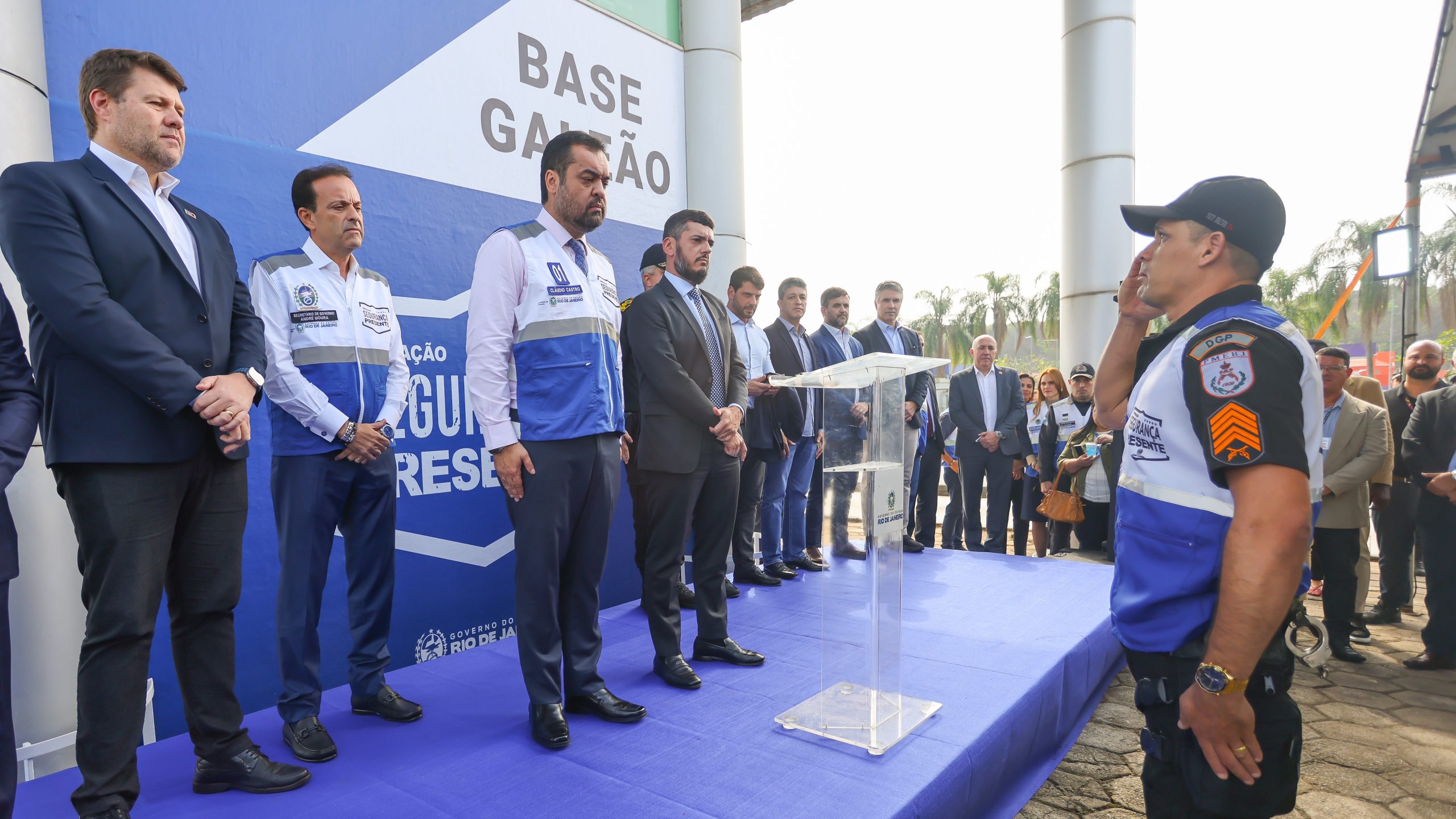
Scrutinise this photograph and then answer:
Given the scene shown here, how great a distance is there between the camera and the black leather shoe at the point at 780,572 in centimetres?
436

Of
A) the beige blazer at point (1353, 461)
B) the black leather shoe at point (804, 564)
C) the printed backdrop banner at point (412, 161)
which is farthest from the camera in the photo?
the black leather shoe at point (804, 564)

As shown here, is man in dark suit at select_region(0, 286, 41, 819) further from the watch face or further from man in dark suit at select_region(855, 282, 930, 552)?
man in dark suit at select_region(855, 282, 930, 552)

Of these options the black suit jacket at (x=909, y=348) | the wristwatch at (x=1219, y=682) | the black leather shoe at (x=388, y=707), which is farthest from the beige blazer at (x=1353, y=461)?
the black leather shoe at (x=388, y=707)

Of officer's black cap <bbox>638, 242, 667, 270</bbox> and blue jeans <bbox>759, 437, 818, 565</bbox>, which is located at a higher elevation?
officer's black cap <bbox>638, 242, 667, 270</bbox>

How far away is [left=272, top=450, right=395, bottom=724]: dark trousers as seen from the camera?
2266 mm

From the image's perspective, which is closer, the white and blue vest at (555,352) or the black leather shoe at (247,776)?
the black leather shoe at (247,776)

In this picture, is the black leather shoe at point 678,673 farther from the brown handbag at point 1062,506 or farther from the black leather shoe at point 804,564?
the brown handbag at point 1062,506

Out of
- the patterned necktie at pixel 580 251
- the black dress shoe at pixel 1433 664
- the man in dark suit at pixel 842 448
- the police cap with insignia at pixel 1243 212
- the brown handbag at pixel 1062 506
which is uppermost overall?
the patterned necktie at pixel 580 251

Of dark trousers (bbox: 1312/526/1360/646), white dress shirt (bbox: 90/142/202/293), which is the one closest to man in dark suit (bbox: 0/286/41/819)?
white dress shirt (bbox: 90/142/202/293)

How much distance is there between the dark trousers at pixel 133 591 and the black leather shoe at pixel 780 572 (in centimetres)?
296

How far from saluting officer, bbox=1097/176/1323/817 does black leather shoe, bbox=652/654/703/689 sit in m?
1.62

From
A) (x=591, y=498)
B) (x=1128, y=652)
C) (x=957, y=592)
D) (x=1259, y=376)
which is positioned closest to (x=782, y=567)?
(x=957, y=592)

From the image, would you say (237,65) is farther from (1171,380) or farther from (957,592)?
Answer: (957,592)

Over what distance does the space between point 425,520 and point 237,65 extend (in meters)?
2.10
